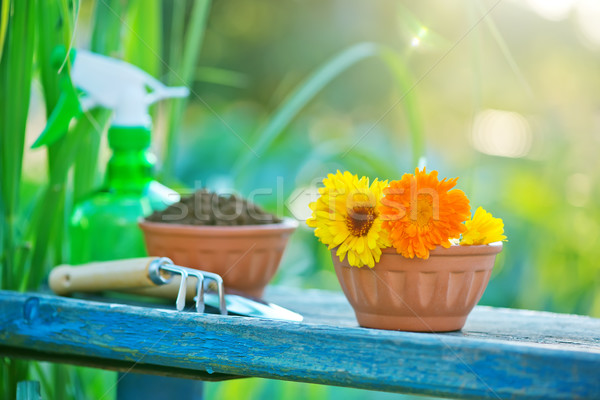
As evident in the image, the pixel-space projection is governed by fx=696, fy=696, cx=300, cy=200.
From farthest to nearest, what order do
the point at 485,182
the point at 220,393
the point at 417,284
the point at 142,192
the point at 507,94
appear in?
the point at 507,94 < the point at 485,182 < the point at 220,393 < the point at 142,192 < the point at 417,284

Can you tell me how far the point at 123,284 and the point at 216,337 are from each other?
142 millimetres

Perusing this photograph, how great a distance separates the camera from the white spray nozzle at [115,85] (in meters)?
0.75

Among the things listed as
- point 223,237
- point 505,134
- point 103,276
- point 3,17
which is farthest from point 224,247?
point 505,134

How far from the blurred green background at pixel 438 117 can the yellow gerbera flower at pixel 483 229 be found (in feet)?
2.77

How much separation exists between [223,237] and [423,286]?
218 millimetres

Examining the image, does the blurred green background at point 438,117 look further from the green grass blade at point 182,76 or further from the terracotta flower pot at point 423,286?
the terracotta flower pot at point 423,286

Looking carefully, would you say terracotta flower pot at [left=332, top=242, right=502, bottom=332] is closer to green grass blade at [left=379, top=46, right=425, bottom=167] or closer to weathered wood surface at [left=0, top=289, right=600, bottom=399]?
weathered wood surface at [left=0, top=289, right=600, bottom=399]

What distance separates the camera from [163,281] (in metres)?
0.62

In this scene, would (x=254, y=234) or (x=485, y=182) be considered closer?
(x=254, y=234)

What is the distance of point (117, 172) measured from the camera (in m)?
0.75

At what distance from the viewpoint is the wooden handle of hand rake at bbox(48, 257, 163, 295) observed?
24.3 inches

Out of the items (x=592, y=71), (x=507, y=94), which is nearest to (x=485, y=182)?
(x=507, y=94)

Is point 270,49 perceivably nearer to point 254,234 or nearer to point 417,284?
point 254,234

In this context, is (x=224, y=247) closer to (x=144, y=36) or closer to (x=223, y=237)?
(x=223, y=237)
